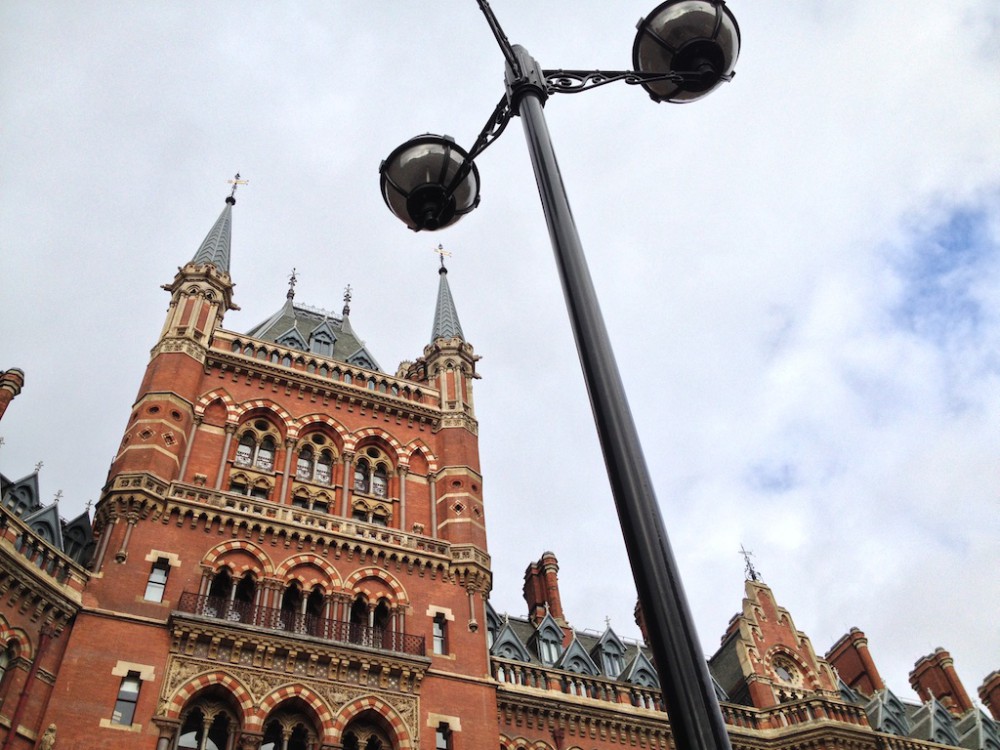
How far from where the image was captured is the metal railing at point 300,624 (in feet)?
79.5

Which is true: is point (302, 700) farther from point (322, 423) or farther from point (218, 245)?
point (218, 245)

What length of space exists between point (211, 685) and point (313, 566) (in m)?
4.89

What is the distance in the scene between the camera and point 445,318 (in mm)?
40188

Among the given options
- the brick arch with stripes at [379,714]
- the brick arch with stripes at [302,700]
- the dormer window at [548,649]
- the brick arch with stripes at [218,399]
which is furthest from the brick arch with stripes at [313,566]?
the dormer window at [548,649]

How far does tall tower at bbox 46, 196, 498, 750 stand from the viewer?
74.2 ft

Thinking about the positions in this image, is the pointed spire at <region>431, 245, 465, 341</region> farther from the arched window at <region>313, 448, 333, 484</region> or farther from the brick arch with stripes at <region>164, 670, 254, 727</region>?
the brick arch with stripes at <region>164, 670, 254, 727</region>

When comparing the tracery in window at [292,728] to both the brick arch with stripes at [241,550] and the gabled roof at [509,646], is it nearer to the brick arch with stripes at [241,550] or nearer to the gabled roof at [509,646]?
the brick arch with stripes at [241,550]

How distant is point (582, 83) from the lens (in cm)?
885

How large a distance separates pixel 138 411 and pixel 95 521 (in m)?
3.91

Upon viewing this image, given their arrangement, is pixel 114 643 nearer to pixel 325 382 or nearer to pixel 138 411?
pixel 138 411

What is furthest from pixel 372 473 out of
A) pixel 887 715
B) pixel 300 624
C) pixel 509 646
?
pixel 887 715

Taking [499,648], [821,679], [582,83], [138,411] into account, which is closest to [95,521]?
[138,411]

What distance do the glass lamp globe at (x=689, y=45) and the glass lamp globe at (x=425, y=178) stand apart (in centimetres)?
211

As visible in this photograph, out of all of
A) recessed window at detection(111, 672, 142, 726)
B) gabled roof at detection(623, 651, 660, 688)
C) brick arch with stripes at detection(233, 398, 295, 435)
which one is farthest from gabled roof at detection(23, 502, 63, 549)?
gabled roof at detection(623, 651, 660, 688)
